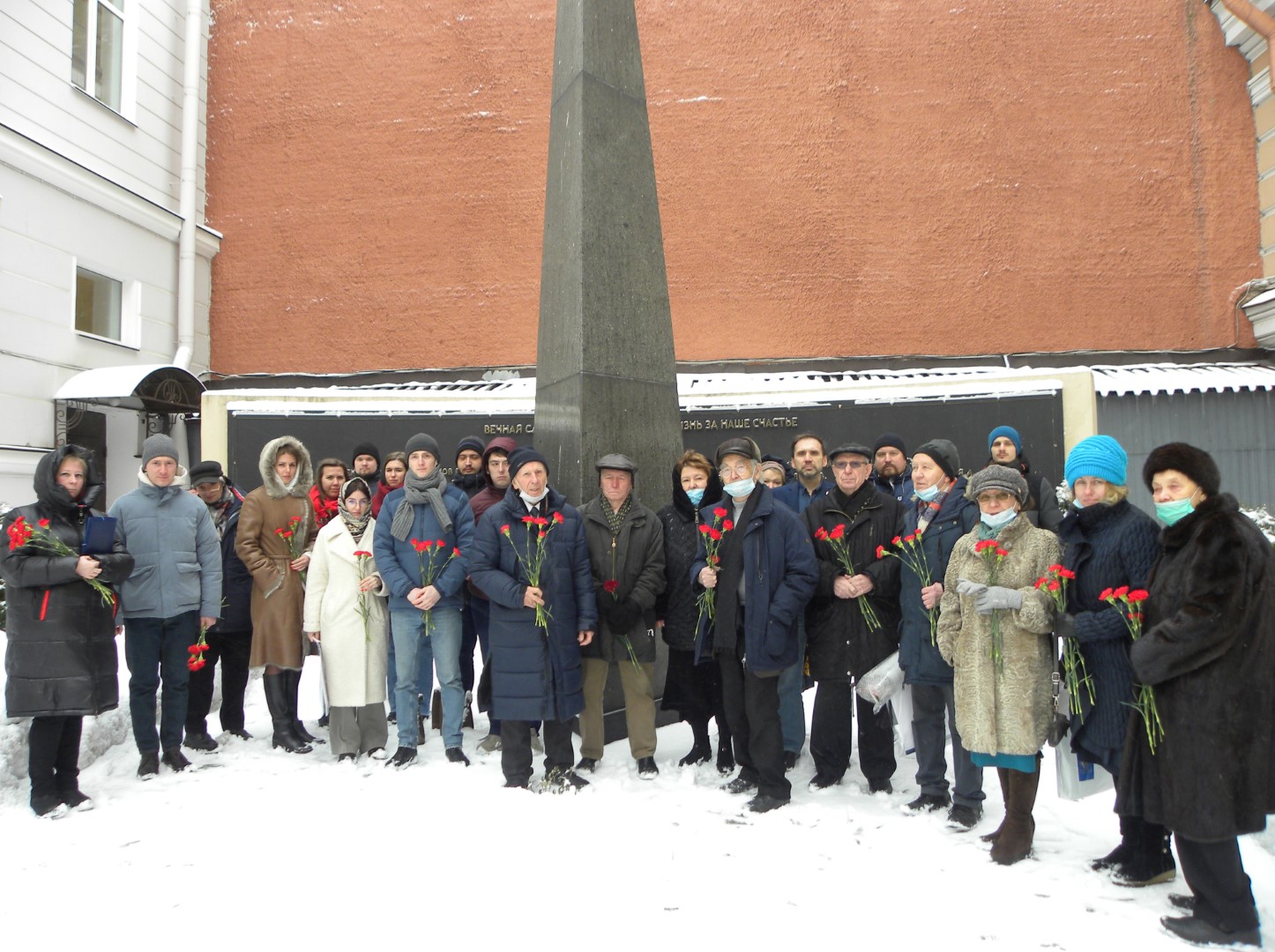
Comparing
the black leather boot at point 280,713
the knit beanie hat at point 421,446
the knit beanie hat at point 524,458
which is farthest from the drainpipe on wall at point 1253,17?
the black leather boot at point 280,713

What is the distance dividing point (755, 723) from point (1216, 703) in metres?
1.77

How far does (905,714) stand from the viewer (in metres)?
3.69

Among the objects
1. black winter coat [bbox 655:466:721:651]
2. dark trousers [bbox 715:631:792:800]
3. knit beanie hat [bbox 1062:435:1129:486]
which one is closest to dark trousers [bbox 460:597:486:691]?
black winter coat [bbox 655:466:721:651]

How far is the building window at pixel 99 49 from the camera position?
980 centimetres

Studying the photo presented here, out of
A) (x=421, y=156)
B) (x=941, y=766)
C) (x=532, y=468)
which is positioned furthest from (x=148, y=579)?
(x=421, y=156)

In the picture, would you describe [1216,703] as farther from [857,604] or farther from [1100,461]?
[857,604]

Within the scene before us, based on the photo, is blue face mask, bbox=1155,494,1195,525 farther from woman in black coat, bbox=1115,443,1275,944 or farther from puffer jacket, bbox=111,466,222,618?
puffer jacket, bbox=111,466,222,618

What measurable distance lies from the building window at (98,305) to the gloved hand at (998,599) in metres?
10.4

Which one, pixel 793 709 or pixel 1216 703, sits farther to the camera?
pixel 793 709

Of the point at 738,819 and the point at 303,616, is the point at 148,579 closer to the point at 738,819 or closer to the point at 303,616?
the point at 303,616

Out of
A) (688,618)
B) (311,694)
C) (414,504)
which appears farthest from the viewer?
(311,694)

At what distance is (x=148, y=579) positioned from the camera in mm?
4117

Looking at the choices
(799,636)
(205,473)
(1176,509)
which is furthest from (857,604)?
(205,473)

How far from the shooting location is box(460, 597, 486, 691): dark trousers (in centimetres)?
471
